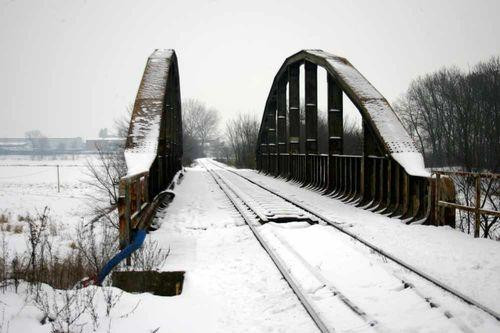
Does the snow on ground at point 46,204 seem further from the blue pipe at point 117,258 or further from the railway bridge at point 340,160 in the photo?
the blue pipe at point 117,258

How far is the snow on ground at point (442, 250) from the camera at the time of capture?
4309 millimetres

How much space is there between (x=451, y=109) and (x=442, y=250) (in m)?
42.2

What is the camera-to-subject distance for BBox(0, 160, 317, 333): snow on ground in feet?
11.8

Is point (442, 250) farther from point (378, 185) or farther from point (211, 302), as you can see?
point (378, 185)

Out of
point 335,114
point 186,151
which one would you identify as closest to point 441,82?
point 186,151

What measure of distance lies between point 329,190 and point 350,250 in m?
6.93

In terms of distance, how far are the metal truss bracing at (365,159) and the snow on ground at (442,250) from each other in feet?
1.92

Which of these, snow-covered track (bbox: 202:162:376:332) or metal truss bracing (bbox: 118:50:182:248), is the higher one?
metal truss bracing (bbox: 118:50:182:248)

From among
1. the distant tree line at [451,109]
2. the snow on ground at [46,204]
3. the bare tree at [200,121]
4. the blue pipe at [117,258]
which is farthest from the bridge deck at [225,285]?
the bare tree at [200,121]

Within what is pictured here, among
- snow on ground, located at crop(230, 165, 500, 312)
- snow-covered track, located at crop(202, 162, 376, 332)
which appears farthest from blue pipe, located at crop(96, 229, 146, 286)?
snow on ground, located at crop(230, 165, 500, 312)

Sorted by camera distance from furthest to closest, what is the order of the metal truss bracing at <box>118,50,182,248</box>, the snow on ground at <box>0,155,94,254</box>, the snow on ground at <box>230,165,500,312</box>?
1. the snow on ground at <box>0,155,94,254</box>
2. the metal truss bracing at <box>118,50,182,248</box>
3. the snow on ground at <box>230,165,500,312</box>

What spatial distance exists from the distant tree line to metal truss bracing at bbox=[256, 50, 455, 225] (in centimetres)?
1610

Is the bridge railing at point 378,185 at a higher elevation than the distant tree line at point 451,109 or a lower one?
lower

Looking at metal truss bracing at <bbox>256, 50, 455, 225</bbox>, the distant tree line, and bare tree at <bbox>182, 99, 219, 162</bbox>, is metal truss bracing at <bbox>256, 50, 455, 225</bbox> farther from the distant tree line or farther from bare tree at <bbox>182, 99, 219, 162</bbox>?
bare tree at <bbox>182, 99, 219, 162</bbox>
